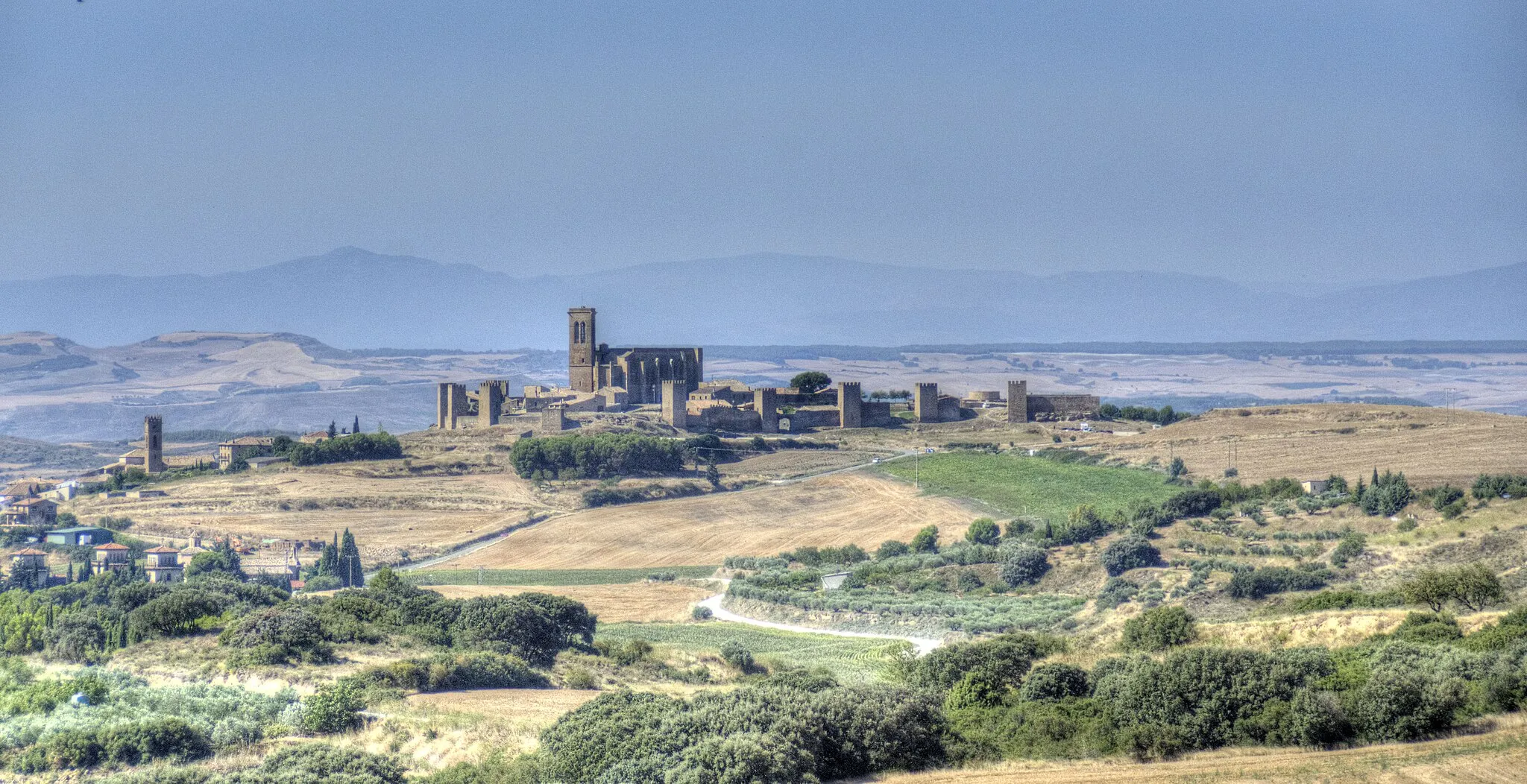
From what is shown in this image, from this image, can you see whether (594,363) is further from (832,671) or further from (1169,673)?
(1169,673)

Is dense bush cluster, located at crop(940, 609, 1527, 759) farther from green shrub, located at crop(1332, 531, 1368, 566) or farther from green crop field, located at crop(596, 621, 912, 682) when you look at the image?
green shrub, located at crop(1332, 531, 1368, 566)

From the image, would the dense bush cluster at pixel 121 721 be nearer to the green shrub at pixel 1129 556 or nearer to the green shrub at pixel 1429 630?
the green shrub at pixel 1429 630

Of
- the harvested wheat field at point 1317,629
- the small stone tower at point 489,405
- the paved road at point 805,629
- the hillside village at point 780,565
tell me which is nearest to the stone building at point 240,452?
the hillside village at point 780,565

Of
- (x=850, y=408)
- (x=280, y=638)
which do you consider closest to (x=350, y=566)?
(x=280, y=638)

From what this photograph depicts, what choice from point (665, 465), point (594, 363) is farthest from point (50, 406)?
point (665, 465)

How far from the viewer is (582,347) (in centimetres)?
6675

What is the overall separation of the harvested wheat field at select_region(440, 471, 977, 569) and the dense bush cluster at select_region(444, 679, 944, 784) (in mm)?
24174

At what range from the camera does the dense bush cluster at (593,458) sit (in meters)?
49.8

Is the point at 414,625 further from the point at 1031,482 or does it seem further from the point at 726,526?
the point at 1031,482

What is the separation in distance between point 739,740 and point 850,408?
45.3m

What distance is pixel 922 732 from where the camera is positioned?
560 inches

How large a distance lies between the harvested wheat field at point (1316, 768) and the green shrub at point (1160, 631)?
16.9 ft

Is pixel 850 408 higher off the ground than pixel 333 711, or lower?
higher

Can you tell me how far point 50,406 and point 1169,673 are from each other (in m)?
157
